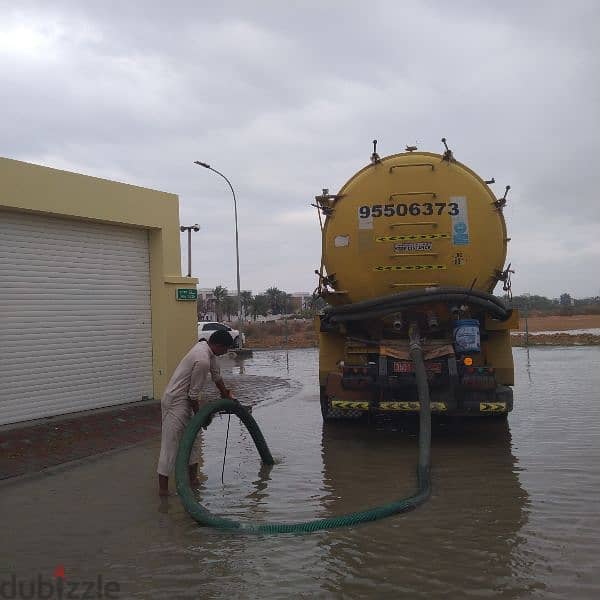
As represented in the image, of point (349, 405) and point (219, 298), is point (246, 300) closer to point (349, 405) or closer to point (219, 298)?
point (219, 298)

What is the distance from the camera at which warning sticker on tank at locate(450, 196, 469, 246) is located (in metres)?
7.73

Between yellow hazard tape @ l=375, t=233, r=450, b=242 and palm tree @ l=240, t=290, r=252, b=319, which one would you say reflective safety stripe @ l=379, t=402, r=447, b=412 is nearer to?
yellow hazard tape @ l=375, t=233, r=450, b=242

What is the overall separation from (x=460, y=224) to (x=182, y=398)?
3.94 m

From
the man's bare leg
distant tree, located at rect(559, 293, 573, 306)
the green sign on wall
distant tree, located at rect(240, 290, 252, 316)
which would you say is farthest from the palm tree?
the man's bare leg

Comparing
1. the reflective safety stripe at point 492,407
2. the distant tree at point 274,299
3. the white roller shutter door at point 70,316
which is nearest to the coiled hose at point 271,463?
the reflective safety stripe at point 492,407

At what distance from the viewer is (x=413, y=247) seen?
7.76 metres

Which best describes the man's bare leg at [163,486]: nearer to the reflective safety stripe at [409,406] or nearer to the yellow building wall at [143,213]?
the reflective safety stripe at [409,406]

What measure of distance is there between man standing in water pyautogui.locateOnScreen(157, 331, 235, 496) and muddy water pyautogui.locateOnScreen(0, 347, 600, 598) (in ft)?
1.14

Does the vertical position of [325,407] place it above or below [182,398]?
below

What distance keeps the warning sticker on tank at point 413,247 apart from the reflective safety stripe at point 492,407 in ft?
6.43

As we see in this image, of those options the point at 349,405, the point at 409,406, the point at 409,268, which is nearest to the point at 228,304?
the point at 349,405

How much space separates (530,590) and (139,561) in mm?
2521

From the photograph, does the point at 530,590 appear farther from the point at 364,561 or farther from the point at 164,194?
the point at 164,194

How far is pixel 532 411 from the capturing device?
34.0ft
